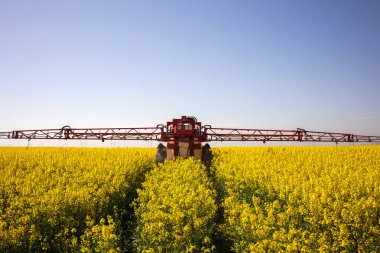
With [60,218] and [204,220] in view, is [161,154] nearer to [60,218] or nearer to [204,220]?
[60,218]

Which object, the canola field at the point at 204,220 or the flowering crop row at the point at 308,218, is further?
the canola field at the point at 204,220

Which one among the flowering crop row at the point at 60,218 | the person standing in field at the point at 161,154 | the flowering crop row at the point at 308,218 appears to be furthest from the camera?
the person standing in field at the point at 161,154

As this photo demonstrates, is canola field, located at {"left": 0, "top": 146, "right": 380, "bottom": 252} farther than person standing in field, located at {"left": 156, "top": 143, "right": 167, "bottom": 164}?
No

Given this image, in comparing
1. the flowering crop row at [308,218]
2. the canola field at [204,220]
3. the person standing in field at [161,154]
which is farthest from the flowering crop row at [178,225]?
the person standing in field at [161,154]

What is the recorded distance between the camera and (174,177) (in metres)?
10.9

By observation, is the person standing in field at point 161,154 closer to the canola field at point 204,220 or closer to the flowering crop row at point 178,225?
the canola field at point 204,220

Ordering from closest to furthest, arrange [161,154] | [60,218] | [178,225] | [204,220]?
[178,225], [204,220], [60,218], [161,154]

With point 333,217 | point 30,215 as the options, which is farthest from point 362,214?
point 30,215

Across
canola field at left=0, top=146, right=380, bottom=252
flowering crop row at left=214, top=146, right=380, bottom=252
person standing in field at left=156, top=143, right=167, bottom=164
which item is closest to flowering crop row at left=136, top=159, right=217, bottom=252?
canola field at left=0, top=146, right=380, bottom=252

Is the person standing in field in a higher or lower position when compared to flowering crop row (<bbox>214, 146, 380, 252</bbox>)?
higher

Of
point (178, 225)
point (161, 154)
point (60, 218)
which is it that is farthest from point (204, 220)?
point (161, 154)

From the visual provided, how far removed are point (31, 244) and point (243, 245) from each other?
463 cm

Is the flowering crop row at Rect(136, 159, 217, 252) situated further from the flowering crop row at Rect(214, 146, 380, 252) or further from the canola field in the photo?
the flowering crop row at Rect(214, 146, 380, 252)

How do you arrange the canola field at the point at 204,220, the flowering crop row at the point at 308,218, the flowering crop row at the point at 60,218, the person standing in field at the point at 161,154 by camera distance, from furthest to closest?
1. the person standing in field at the point at 161,154
2. the flowering crop row at the point at 60,218
3. the canola field at the point at 204,220
4. the flowering crop row at the point at 308,218
